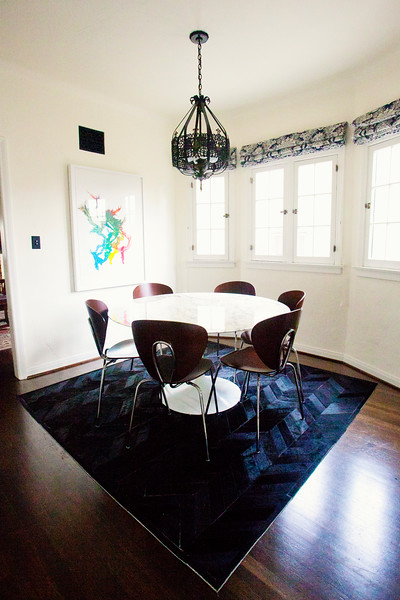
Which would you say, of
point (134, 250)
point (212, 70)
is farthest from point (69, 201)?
point (212, 70)

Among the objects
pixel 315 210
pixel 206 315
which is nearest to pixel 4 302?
pixel 206 315

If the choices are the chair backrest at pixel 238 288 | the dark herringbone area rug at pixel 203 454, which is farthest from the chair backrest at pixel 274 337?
the chair backrest at pixel 238 288

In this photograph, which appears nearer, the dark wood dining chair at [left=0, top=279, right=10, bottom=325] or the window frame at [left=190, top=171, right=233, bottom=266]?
the window frame at [left=190, top=171, right=233, bottom=266]

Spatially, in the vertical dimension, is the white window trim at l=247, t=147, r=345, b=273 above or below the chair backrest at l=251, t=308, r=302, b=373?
above

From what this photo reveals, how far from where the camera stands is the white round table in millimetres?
2092

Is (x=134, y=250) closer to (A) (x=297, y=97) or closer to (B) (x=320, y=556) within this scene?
(A) (x=297, y=97)

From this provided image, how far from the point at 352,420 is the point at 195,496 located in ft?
4.10

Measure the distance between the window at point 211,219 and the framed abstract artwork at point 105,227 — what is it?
75cm

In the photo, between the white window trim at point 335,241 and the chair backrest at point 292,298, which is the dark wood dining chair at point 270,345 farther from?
the white window trim at point 335,241

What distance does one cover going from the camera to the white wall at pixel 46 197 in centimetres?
289

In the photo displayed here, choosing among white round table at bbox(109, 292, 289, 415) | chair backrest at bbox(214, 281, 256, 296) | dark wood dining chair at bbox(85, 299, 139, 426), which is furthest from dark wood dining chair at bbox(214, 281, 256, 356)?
dark wood dining chair at bbox(85, 299, 139, 426)

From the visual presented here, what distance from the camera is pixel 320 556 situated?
136 centimetres

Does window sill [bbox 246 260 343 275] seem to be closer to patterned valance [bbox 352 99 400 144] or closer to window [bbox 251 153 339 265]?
window [bbox 251 153 339 265]

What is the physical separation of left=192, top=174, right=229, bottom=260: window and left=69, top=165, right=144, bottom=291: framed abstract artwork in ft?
2.44
